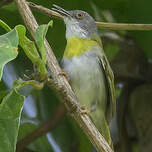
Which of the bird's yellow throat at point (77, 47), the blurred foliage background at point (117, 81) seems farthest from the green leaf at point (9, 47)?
the bird's yellow throat at point (77, 47)

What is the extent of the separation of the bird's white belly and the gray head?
255 mm

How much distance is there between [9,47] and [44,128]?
3.71 feet

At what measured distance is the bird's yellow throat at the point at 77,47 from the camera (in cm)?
245

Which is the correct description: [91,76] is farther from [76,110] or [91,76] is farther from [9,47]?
[9,47]

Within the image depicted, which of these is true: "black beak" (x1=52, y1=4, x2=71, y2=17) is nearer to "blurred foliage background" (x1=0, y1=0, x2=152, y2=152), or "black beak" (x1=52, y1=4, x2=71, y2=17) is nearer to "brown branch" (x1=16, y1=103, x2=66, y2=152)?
"blurred foliage background" (x1=0, y1=0, x2=152, y2=152)

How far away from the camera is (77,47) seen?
8.15 ft

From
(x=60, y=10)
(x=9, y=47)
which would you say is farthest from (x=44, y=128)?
(x=9, y=47)

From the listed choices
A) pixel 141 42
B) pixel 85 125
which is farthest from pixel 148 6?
pixel 85 125

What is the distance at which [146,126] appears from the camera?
2.61m

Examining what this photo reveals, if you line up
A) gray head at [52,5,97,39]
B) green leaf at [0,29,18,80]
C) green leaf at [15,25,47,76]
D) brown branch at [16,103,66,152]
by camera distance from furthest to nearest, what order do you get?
gray head at [52,5,97,39]
brown branch at [16,103,66,152]
green leaf at [15,25,47,76]
green leaf at [0,29,18,80]

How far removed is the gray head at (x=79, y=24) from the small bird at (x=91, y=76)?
4 cm

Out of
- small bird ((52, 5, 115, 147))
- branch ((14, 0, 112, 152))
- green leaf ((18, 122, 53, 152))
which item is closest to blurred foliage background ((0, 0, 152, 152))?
green leaf ((18, 122, 53, 152))

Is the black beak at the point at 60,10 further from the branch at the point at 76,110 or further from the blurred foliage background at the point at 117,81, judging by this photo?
the branch at the point at 76,110

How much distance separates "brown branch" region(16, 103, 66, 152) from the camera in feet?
7.18
